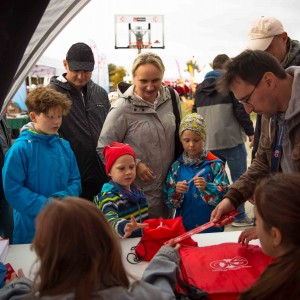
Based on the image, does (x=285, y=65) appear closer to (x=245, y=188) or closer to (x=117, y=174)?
(x=245, y=188)

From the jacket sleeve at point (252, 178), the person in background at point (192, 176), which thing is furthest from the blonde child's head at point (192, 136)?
the jacket sleeve at point (252, 178)

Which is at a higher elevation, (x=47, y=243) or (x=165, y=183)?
(x=47, y=243)

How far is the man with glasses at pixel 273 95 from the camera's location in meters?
1.67

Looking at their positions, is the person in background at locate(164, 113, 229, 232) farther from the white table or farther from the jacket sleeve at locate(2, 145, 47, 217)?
the jacket sleeve at locate(2, 145, 47, 217)

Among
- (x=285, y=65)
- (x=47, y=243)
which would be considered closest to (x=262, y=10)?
(x=285, y=65)

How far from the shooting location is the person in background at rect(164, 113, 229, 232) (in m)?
2.36

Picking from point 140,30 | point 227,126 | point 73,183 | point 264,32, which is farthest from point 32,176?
point 140,30

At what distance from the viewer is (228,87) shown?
179cm

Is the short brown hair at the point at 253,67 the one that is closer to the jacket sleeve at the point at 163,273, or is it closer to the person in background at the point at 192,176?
the person in background at the point at 192,176

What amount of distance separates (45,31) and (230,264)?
118cm

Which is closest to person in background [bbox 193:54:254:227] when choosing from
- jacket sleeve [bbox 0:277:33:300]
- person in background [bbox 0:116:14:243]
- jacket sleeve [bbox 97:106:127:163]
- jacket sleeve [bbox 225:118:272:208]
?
jacket sleeve [bbox 97:106:127:163]

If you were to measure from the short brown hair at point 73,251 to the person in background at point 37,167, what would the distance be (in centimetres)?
120

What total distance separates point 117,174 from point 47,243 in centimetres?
112

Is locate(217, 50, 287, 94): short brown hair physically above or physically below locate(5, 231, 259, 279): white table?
above
